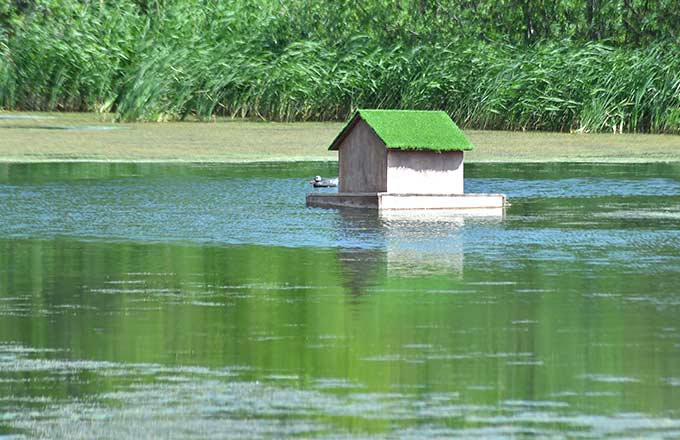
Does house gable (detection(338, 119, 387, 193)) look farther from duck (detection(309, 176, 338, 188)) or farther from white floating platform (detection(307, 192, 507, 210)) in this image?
duck (detection(309, 176, 338, 188))

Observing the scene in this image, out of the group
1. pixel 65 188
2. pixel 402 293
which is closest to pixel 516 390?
pixel 402 293

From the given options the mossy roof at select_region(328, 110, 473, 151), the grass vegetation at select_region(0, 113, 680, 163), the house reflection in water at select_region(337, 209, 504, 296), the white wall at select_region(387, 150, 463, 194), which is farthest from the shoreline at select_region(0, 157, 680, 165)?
the house reflection in water at select_region(337, 209, 504, 296)

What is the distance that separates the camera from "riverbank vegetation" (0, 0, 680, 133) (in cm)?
2870

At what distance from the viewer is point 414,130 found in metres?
16.6

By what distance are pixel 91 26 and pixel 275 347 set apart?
26.7 metres

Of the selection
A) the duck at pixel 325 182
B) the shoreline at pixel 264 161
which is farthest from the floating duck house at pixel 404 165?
the shoreline at pixel 264 161

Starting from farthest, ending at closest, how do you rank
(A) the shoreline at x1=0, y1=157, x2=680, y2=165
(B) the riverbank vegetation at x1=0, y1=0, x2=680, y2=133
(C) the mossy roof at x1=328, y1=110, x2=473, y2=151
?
(B) the riverbank vegetation at x1=0, y1=0, x2=680, y2=133, (A) the shoreline at x1=0, y1=157, x2=680, y2=165, (C) the mossy roof at x1=328, y1=110, x2=473, y2=151

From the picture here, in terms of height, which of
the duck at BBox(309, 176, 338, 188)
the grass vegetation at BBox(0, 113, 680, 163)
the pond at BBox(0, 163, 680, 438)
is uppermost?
the grass vegetation at BBox(0, 113, 680, 163)

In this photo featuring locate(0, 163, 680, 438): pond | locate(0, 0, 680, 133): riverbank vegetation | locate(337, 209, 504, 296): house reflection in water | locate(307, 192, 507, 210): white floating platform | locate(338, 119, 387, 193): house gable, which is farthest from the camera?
locate(0, 0, 680, 133): riverbank vegetation

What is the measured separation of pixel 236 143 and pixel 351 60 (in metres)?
7.16

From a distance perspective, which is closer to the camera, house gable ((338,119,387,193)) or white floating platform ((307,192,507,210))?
white floating platform ((307,192,507,210))

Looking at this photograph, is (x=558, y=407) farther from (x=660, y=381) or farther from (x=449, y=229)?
(x=449, y=229)

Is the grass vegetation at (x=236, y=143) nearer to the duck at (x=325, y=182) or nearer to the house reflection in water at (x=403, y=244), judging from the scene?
the duck at (x=325, y=182)

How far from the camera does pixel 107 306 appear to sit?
29.5ft
